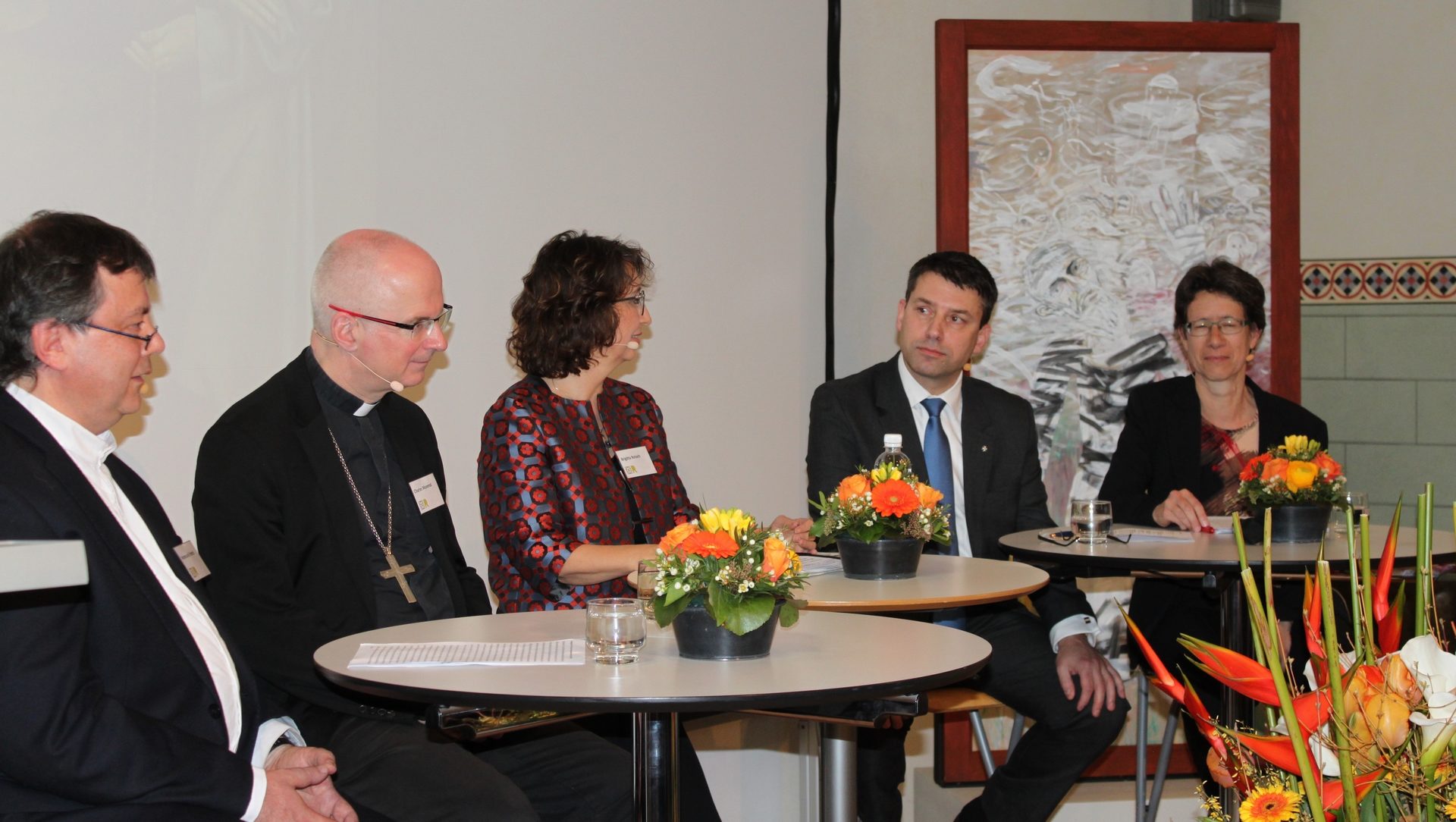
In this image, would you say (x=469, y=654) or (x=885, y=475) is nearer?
(x=469, y=654)

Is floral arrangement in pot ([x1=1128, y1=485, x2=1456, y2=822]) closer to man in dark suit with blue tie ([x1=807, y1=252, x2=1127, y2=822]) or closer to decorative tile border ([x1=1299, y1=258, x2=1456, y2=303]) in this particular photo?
man in dark suit with blue tie ([x1=807, y1=252, x2=1127, y2=822])

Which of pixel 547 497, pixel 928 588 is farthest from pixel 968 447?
pixel 547 497

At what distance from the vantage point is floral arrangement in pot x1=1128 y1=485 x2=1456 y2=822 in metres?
0.77

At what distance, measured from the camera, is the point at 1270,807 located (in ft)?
2.57

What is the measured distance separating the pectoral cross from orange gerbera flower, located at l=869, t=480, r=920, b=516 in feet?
3.19

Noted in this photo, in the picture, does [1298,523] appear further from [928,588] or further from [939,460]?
[928,588]

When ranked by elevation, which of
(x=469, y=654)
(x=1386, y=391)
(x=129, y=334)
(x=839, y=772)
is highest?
(x=129, y=334)

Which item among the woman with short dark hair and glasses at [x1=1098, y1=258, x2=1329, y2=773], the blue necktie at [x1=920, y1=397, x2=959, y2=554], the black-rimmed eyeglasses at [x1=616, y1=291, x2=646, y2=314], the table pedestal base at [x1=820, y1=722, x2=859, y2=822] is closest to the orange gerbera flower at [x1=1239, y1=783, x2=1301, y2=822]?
the table pedestal base at [x1=820, y1=722, x2=859, y2=822]

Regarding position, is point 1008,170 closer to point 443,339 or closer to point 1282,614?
point 1282,614

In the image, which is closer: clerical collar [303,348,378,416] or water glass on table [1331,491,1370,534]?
clerical collar [303,348,378,416]

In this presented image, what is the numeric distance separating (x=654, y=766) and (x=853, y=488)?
35.7 inches

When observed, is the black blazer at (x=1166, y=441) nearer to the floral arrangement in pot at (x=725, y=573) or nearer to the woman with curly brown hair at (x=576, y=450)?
the woman with curly brown hair at (x=576, y=450)

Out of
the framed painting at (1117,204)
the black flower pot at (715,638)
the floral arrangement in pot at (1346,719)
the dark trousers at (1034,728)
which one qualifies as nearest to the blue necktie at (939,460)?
the dark trousers at (1034,728)

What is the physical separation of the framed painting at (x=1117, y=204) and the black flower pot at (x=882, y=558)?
186 centimetres
